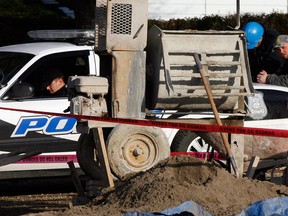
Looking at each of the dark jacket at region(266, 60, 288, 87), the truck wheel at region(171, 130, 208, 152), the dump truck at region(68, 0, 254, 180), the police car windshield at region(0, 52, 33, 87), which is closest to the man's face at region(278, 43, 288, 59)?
the dark jacket at region(266, 60, 288, 87)

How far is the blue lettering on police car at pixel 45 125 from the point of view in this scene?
12.2m

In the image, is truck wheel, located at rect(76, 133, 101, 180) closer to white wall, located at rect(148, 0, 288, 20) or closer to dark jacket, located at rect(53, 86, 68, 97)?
dark jacket, located at rect(53, 86, 68, 97)

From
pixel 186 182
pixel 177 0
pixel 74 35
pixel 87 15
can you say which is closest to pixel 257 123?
pixel 74 35

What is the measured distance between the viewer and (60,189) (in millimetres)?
13531

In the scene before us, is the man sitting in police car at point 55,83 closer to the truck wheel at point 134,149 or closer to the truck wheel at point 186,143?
the truck wheel at point 186,143

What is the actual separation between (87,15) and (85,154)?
10113 millimetres

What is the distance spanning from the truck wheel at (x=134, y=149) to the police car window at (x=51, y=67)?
3.16 metres

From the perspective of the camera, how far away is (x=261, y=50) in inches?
520

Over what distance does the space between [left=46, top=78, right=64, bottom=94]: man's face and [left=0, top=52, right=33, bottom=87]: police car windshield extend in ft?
1.43

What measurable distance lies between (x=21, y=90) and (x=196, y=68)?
137 inches

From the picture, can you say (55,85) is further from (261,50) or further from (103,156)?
(103,156)

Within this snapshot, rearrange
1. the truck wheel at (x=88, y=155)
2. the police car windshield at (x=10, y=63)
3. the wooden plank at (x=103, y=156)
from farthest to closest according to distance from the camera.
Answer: the police car windshield at (x=10, y=63) < the truck wheel at (x=88, y=155) < the wooden plank at (x=103, y=156)

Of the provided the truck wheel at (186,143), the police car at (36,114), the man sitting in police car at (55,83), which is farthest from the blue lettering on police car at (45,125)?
the truck wheel at (186,143)

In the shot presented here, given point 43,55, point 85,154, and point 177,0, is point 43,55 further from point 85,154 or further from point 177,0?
point 177,0
